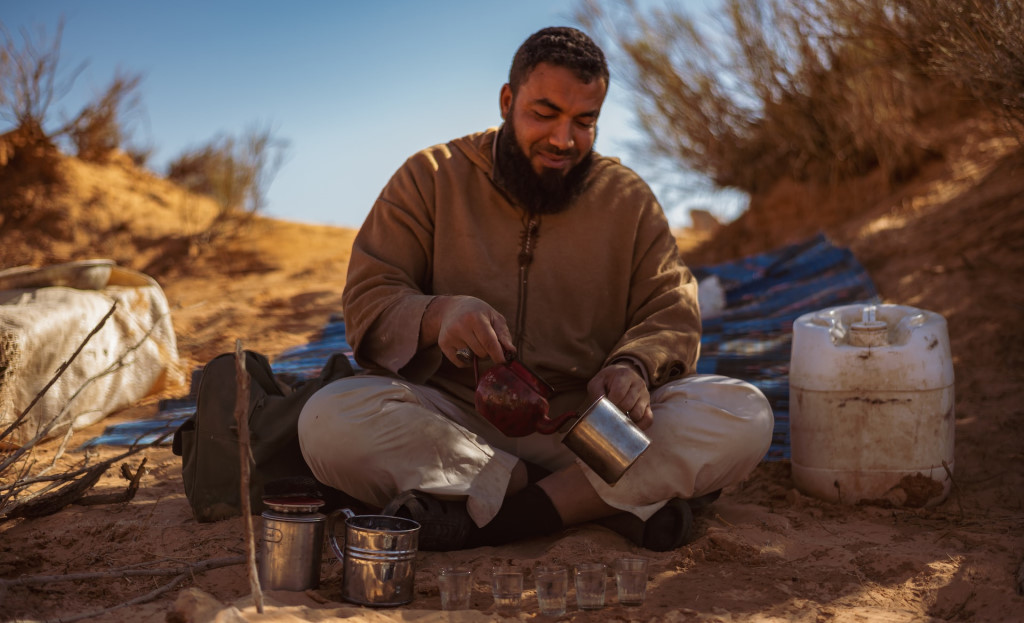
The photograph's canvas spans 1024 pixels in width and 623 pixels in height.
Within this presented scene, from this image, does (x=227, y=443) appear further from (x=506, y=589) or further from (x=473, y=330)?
(x=506, y=589)

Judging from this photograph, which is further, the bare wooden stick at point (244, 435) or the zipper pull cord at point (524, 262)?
the zipper pull cord at point (524, 262)

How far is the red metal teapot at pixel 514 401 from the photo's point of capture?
2.43 meters

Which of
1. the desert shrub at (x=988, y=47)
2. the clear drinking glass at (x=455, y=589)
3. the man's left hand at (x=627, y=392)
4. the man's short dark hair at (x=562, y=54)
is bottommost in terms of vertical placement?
the clear drinking glass at (x=455, y=589)

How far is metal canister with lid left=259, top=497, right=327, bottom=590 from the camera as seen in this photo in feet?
7.00

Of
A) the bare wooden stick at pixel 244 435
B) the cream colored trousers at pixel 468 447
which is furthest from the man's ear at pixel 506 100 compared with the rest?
the bare wooden stick at pixel 244 435

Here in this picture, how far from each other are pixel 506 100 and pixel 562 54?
0.34 meters

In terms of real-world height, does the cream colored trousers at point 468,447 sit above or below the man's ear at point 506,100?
below

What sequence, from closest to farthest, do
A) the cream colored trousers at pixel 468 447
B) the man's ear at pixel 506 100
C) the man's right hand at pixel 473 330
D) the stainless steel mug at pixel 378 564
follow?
the stainless steel mug at pixel 378 564, the man's right hand at pixel 473 330, the cream colored trousers at pixel 468 447, the man's ear at pixel 506 100

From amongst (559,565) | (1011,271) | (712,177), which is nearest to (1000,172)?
(1011,271)

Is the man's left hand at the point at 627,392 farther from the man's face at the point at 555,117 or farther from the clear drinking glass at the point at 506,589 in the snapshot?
the man's face at the point at 555,117

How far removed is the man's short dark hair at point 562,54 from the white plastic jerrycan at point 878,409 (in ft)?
3.56

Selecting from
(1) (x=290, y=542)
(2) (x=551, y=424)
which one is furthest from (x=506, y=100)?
(1) (x=290, y=542)

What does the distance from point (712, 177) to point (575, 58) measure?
554 cm

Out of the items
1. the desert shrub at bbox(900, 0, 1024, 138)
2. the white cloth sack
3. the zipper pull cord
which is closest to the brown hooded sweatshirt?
the zipper pull cord
